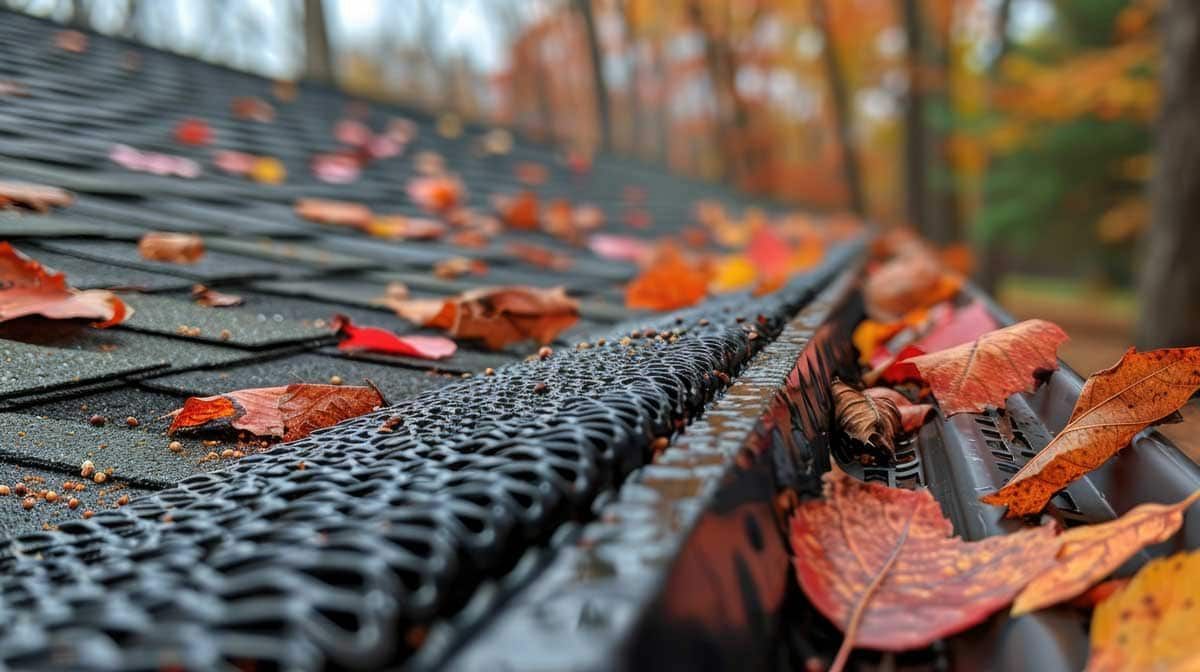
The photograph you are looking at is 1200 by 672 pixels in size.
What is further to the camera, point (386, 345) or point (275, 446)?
point (386, 345)

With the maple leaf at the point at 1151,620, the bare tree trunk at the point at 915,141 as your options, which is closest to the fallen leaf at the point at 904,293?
the maple leaf at the point at 1151,620

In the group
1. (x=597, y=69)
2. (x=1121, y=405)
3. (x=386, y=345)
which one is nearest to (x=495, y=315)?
(x=386, y=345)

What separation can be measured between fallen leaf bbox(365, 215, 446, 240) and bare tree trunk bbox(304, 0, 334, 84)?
6827 mm

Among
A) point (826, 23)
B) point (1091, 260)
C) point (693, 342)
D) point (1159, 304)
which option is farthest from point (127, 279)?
point (1091, 260)

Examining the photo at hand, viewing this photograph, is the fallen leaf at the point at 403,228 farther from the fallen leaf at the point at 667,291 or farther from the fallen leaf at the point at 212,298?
the fallen leaf at the point at 212,298

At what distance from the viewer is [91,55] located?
3.67 metres

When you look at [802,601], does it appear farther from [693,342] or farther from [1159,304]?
[1159,304]

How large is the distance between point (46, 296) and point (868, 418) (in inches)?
49.9

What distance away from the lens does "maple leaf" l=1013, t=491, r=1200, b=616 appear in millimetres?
544

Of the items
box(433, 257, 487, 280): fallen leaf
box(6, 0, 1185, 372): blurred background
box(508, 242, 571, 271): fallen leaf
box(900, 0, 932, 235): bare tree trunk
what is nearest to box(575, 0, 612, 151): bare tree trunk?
box(6, 0, 1185, 372): blurred background

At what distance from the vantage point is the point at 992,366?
1011 mm

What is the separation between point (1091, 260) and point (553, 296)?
2214cm

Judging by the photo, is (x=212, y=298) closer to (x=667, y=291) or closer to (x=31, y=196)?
(x=31, y=196)

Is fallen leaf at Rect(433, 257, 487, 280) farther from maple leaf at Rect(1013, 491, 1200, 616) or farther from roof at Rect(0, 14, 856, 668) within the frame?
maple leaf at Rect(1013, 491, 1200, 616)
